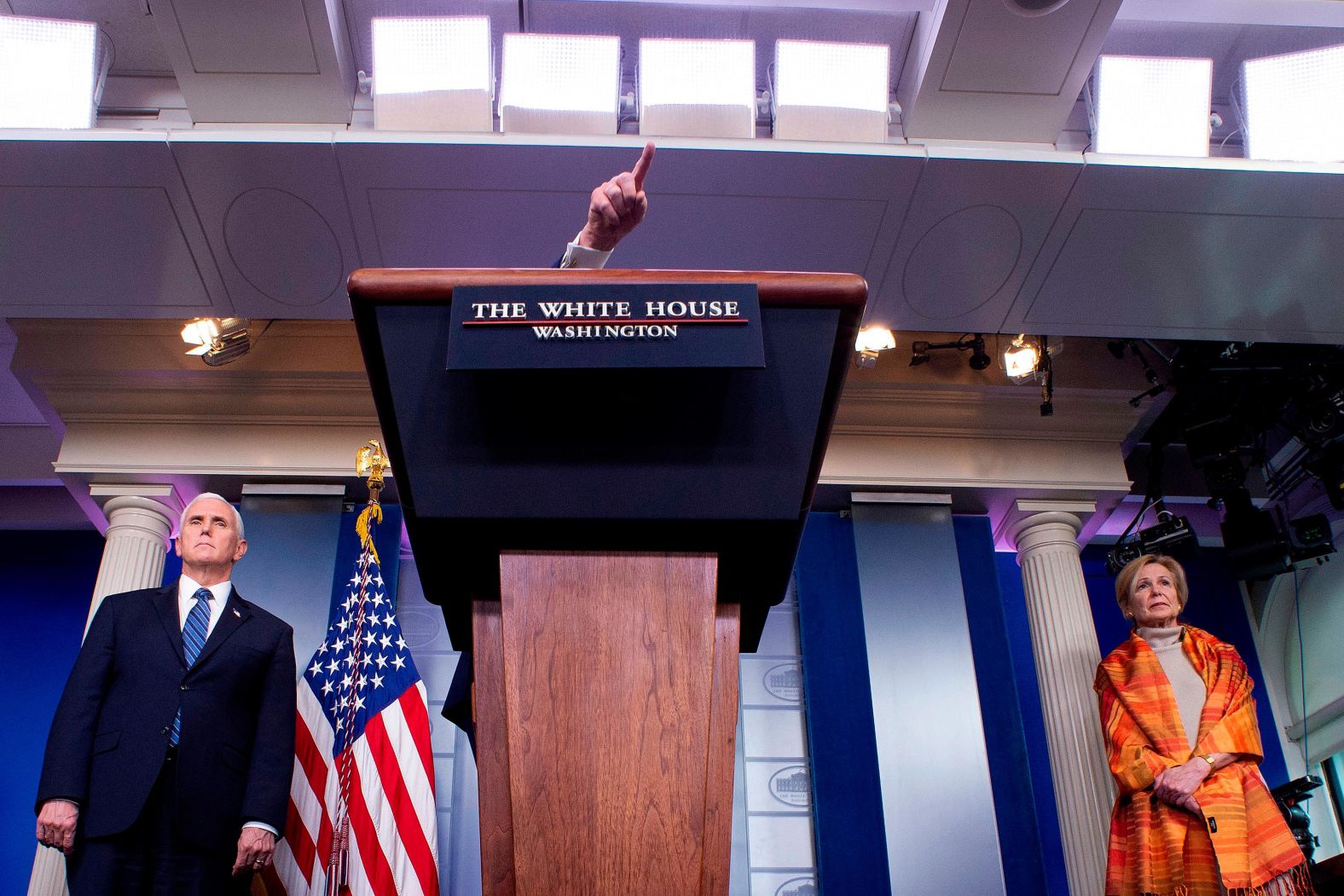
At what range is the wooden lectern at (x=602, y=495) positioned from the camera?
92 cm

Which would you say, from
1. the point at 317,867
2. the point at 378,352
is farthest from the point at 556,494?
the point at 317,867

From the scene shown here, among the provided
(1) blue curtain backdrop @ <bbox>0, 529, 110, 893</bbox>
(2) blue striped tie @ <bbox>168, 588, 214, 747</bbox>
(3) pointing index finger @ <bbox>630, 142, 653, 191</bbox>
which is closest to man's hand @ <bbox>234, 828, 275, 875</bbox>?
(2) blue striped tie @ <bbox>168, 588, 214, 747</bbox>

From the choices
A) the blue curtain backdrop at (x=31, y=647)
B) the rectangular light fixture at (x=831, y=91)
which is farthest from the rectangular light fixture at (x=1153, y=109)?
the blue curtain backdrop at (x=31, y=647)

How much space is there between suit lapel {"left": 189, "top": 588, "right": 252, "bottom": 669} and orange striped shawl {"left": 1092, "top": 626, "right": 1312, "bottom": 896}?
2.22 meters

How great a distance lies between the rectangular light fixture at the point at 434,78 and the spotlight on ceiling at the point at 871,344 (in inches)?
59.5

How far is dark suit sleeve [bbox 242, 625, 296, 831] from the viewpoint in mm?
2291

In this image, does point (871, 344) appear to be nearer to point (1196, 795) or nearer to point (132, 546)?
point (1196, 795)

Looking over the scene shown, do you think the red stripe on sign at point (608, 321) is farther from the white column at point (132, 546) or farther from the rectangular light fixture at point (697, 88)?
the white column at point (132, 546)

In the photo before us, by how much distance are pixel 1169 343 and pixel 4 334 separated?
A: 4417 millimetres

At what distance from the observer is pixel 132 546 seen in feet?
13.0

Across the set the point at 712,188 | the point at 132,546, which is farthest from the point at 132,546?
the point at 712,188

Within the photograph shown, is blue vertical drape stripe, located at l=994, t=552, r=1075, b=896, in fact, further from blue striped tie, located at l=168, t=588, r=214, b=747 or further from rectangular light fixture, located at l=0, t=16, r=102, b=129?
rectangular light fixture, located at l=0, t=16, r=102, b=129

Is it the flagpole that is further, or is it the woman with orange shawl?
the woman with orange shawl

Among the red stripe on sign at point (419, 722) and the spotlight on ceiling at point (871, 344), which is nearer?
the red stripe on sign at point (419, 722)
